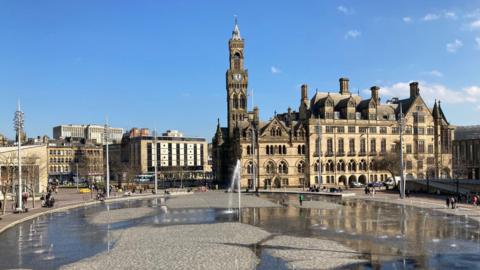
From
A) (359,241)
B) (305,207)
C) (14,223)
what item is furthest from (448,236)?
(14,223)

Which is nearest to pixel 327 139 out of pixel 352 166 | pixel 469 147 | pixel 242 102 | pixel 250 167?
pixel 352 166

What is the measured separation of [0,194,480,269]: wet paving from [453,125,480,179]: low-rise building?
276ft

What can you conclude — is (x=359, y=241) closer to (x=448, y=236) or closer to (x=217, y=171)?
(x=448, y=236)

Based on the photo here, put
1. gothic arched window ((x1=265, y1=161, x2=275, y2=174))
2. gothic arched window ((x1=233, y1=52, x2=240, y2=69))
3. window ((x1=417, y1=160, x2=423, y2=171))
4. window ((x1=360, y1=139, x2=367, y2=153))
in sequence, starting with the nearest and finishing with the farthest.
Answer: gothic arched window ((x1=265, y1=161, x2=275, y2=174)), window ((x1=360, y1=139, x2=367, y2=153)), window ((x1=417, y1=160, x2=423, y2=171)), gothic arched window ((x1=233, y1=52, x2=240, y2=69))

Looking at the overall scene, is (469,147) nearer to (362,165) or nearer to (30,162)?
Result: (362,165)

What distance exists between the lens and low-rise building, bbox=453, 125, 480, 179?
138 meters

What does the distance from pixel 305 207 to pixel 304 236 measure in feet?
86.4

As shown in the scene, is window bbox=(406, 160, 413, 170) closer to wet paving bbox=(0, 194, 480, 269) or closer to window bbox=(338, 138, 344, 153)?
window bbox=(338, 138, 344, 153)

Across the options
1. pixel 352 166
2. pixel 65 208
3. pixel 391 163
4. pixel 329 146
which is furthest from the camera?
pixel 352 166

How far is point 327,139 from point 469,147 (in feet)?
185

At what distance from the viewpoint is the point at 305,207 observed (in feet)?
216

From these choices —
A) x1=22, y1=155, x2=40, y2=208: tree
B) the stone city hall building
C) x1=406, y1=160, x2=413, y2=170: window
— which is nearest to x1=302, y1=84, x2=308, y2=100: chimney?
the stone city hall building

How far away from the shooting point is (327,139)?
118438 millimetres

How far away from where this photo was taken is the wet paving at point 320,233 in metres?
30.7
